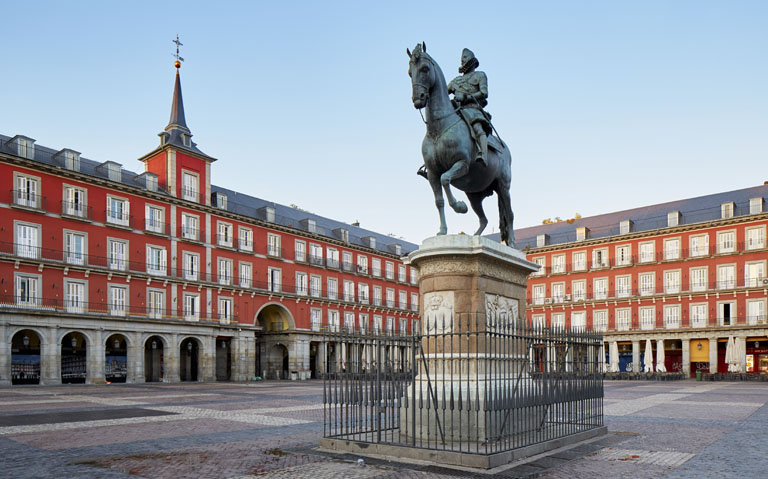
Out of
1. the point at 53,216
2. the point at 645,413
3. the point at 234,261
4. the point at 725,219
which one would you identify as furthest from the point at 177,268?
the point at 725,219

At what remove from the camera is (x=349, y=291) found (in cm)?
5734

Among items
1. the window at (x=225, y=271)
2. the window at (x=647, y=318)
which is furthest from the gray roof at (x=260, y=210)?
the window at (x=647, y=318)

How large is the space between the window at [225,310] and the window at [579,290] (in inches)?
1314

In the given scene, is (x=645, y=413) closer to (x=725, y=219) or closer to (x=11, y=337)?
(x=11, y=337)

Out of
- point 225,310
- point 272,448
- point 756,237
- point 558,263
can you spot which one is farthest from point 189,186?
point 756,237

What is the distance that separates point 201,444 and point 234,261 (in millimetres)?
37934

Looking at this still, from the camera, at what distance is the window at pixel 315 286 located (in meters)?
53.2

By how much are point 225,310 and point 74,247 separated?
12041 millimetres

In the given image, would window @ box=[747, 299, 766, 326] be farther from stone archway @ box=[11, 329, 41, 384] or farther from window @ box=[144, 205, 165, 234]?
stone archway @ box=[11, 329, 41, 384]

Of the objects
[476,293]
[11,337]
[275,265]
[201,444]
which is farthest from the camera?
[275,265]

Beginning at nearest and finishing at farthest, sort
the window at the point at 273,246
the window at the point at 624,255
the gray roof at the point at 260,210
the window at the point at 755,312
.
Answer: the gray roof at the point at 260,210 < the window at the point at 755,312 < the window at the point at 273,246 < the window at the point at 624,255

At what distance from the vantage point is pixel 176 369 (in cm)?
4078

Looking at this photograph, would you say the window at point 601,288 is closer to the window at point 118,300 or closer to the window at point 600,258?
the window at point 600,258

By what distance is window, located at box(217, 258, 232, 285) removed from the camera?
45.8 meters
